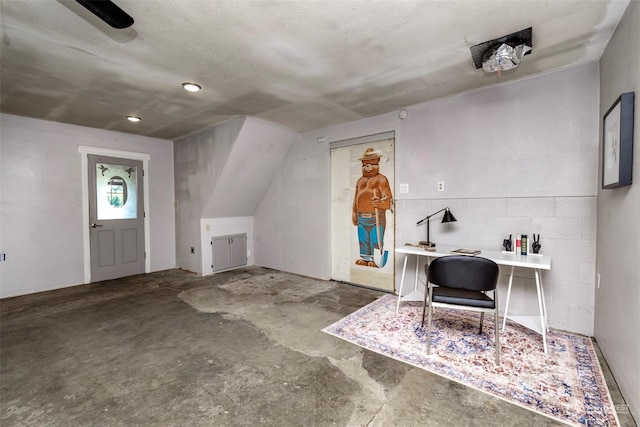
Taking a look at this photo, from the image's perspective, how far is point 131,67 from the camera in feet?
8.81

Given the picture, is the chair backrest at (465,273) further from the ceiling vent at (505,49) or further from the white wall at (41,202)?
the white wall at (41,202)

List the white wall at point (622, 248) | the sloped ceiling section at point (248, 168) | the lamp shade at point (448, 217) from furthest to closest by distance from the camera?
1. the sloped ceiling section at point (248, 168)
2. the lamp shade at point (448, 217)
3. the white wall at point (622, 248)

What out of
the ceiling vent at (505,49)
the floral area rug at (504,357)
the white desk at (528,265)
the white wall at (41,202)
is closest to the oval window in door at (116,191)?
the white wall at (41,202)

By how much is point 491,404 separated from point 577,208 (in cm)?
213

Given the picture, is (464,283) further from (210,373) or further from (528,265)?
(210,373)

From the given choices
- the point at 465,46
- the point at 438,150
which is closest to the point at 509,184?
the point at 438,150

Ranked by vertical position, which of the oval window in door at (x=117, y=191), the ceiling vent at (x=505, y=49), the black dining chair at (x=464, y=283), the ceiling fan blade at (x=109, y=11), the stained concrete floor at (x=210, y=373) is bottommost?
the stained concrete floor at (x=210, y=373)

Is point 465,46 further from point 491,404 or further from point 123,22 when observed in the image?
point 491,404

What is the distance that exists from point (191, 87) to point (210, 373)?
286 cm

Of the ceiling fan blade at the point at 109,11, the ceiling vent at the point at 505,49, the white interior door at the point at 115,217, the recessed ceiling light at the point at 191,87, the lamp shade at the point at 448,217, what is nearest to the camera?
the ceiling fan blade at the point at 109,11

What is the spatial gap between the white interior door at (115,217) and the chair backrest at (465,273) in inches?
203

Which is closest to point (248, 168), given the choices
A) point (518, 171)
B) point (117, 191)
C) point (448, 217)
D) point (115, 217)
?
point (117, 191)

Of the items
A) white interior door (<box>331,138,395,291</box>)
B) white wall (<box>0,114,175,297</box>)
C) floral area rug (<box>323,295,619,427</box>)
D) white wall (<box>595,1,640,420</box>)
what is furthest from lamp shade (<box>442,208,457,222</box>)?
white wall (<box>0,114,175,297</box>)

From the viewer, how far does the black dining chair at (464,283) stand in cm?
232
